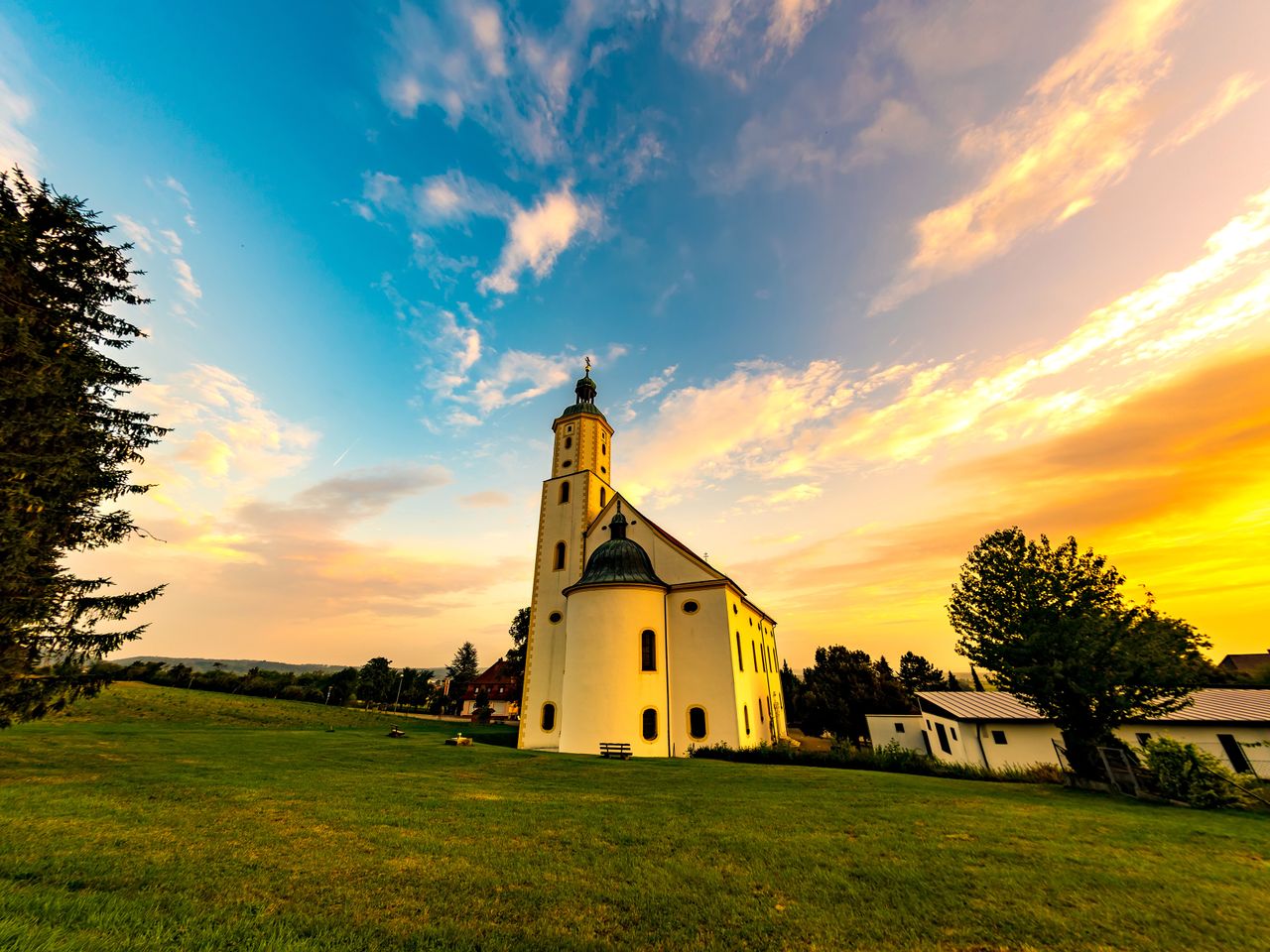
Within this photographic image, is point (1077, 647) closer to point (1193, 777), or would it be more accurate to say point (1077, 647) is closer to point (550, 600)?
point (1193, 777)

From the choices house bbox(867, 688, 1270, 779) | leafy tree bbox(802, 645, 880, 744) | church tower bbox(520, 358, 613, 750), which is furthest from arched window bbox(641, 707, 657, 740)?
leafy tree bbox(802, 645, 880, 744)

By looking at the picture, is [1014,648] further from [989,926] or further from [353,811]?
[353,811]

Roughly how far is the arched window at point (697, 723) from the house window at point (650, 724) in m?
2.11

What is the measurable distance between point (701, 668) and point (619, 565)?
735 centimetres

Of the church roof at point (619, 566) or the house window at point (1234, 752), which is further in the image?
the church roof at point (619, 566)

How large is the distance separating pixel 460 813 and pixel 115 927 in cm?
604

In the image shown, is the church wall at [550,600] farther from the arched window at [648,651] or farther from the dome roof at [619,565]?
the arched window at [648,651]

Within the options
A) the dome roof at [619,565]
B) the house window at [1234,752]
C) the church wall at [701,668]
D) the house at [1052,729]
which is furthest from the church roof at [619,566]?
the house window at [1234,752]

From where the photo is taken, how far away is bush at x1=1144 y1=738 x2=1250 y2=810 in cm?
1261

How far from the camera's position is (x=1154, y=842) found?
8.64 m

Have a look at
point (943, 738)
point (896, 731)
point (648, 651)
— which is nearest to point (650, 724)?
point (648, 651)

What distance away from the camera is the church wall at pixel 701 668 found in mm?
25562

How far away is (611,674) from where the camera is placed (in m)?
25.5

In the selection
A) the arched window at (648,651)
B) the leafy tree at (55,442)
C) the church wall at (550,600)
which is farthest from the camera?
the church wall at (550,600)
